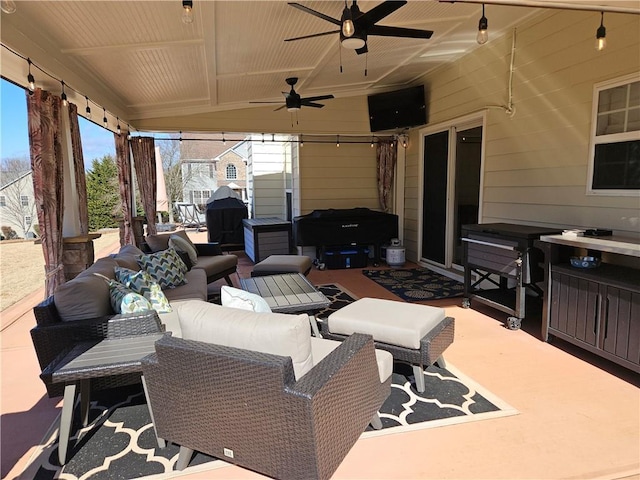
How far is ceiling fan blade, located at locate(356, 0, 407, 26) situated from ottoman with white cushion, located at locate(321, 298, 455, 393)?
7.20 ft

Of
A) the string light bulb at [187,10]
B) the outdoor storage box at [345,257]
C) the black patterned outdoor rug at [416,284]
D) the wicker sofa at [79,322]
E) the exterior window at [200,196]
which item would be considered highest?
the string light bulb at [187,10]

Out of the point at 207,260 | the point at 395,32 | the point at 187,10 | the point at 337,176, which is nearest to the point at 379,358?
the point at 187,10

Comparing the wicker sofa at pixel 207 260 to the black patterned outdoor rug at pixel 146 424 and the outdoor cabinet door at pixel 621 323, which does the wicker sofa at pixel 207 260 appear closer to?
the black patterned outdoor rug at pixel 146 424

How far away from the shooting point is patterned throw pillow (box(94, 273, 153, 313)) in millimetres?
2596

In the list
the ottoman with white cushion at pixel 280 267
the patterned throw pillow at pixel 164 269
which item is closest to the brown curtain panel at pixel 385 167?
the ottoman with white cushion at pixel 280 267

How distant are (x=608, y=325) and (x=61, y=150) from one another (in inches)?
200

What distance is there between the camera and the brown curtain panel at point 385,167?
7.51 metres

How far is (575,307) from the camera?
3.19m

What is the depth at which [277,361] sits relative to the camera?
159 centimetres

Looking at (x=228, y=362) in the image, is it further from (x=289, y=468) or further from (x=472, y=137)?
(x=472, y=137)

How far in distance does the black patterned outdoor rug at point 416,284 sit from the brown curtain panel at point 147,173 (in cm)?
389

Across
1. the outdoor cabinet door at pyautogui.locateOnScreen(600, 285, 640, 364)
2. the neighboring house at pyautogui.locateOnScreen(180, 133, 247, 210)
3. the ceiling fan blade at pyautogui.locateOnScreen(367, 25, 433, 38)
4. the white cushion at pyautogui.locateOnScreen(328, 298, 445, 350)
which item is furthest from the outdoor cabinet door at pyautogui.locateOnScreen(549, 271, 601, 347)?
the neighboring house at pyautogui.locateOnScreen(180, 133, 247, 210)

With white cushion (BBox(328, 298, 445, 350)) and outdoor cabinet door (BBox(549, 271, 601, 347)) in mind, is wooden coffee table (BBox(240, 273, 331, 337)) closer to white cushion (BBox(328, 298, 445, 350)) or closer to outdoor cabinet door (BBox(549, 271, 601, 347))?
white cushion (BBox(328, 298, 445, 350))

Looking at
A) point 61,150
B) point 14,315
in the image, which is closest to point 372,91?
point 61,150
